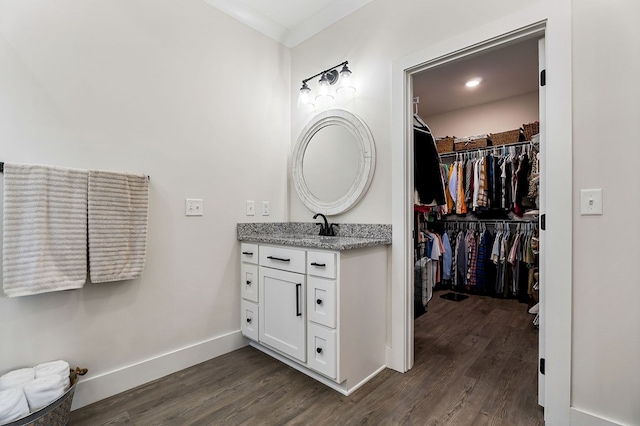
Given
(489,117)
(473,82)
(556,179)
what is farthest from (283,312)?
(489,117)

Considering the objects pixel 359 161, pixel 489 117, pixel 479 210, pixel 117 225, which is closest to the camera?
pixel 117 225

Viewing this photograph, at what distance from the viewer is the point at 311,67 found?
261 cm

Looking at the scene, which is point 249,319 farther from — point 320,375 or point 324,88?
point 324,88

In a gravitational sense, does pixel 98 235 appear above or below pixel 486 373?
above

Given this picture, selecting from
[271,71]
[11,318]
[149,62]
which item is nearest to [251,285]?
[11,318]

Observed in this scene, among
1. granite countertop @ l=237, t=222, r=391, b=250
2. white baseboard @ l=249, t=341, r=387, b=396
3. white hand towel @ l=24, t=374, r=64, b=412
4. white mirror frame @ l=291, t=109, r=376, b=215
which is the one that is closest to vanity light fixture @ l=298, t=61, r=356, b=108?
white mirror frame @ l=291, t=109, r=376, b=215

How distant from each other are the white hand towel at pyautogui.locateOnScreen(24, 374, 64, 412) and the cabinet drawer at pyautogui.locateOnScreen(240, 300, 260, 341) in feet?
3.62

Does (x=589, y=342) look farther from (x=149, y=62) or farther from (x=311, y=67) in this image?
(x=149, y=62)

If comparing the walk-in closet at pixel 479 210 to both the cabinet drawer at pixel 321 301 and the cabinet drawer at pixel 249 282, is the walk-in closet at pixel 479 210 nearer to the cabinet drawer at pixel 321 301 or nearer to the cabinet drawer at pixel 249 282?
the cabinet drawer at pixel 321 301

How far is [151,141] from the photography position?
1932 millimetres

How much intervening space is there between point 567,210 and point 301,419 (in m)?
1.67

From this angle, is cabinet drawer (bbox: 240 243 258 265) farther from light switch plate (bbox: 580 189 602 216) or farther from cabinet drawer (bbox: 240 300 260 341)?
light switch plate (bbox: 580 189 602 216)

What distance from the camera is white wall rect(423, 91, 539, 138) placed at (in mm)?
3926

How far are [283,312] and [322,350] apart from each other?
375 mm
